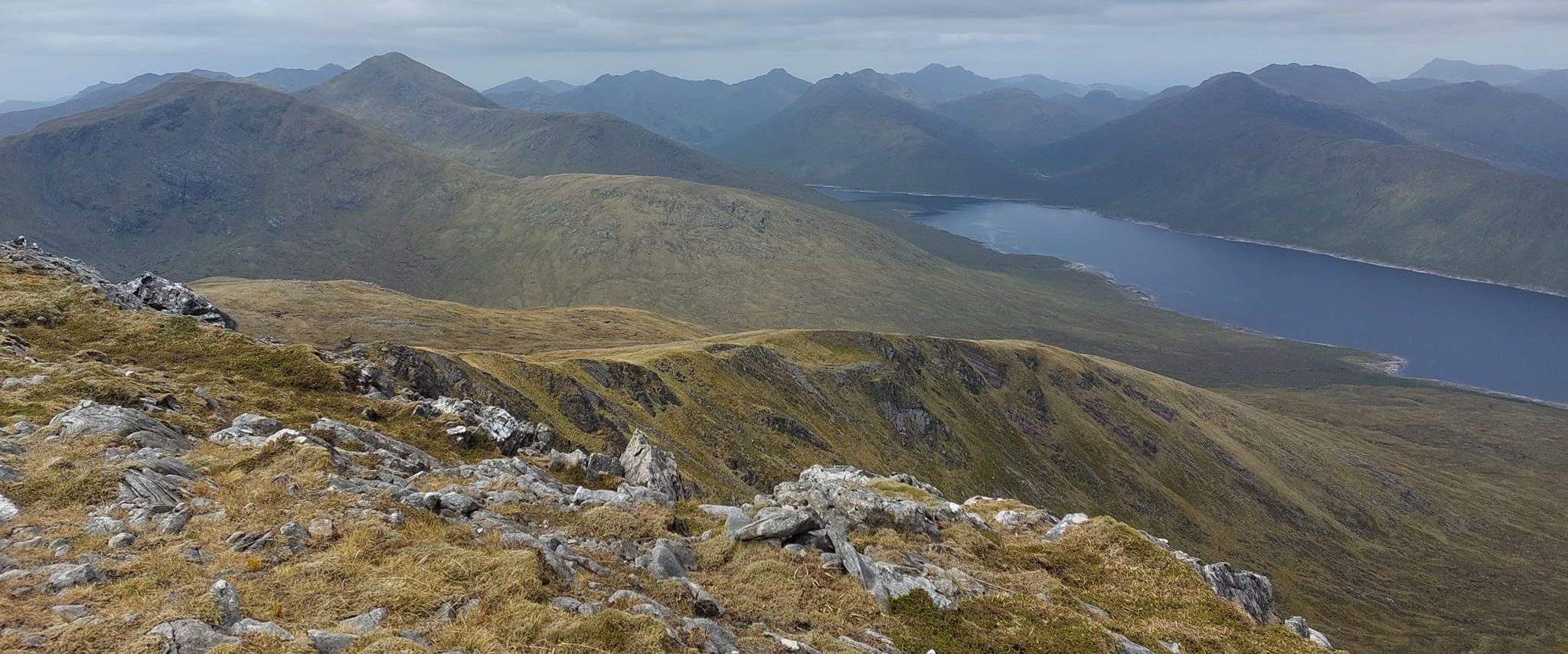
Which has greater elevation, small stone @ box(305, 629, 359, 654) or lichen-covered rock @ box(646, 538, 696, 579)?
small stone @ box(305, 629, 359, 654)

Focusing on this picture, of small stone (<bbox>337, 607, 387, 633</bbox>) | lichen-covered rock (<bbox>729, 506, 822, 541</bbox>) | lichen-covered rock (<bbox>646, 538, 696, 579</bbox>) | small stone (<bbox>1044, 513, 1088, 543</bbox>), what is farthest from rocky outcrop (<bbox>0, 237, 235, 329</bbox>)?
small stone (<bbox>1044, 513, 1088, 543</bbox>)

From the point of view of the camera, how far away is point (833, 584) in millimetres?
23844

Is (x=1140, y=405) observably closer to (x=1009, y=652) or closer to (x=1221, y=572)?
(x=1221, y=572)

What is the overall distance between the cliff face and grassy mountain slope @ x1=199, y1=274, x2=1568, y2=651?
41.6 metres

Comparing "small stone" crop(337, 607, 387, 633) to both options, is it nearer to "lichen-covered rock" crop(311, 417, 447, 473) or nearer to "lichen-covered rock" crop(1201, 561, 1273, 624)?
"lichen-covered rock" crop(311, 417, 447, 473)

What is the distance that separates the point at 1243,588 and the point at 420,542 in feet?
164

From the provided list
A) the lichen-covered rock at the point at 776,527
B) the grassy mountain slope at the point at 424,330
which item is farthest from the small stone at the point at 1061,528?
the grassy mountain slope at the point at 424,330

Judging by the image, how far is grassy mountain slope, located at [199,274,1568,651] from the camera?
326 ft

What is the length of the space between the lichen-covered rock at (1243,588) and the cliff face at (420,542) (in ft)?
1.94

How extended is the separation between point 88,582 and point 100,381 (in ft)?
65.2

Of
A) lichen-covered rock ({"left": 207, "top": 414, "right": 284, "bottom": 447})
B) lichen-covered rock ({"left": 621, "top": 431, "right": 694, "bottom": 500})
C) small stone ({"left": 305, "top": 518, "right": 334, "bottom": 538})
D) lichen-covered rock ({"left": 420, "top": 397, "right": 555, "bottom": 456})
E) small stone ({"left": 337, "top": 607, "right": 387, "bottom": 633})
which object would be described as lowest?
lichen-covered rock ({"left": 621, "top": 431, "right": 694, "bottom": 500})

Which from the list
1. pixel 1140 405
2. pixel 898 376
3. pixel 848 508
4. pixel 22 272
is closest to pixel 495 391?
pixel 22 272

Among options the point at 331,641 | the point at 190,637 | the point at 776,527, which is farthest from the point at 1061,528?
the point at 190,637

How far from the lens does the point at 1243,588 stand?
154 feet
